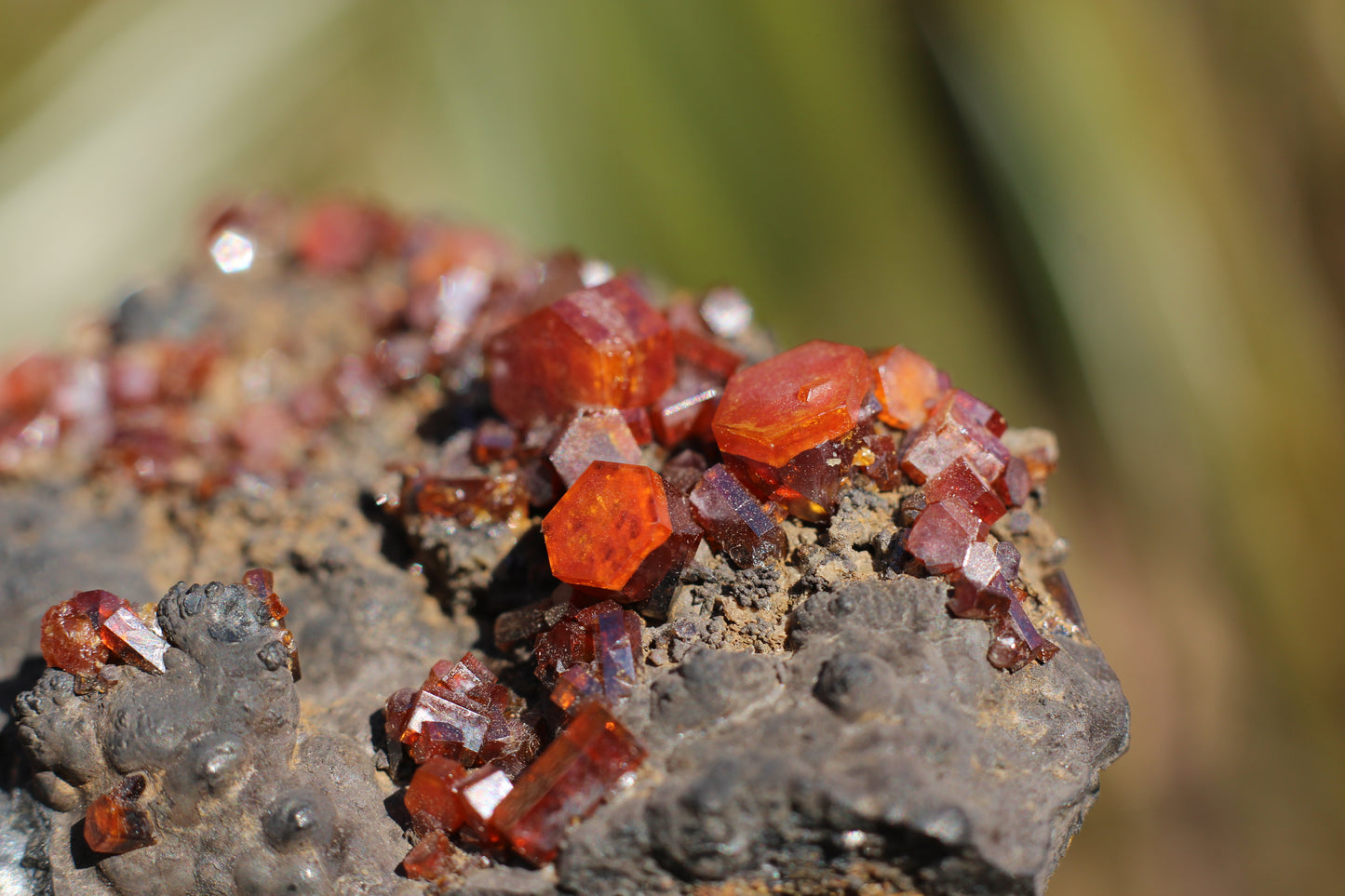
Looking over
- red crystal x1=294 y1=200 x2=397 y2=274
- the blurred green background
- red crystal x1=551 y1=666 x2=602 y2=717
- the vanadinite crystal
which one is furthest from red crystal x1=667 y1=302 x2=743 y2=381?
the blurred green background

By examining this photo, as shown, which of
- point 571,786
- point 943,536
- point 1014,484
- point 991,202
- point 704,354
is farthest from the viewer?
point 991,202

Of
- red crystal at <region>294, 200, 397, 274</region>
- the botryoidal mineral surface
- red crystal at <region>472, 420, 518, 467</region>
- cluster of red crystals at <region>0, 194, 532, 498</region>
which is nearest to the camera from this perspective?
the botryoidal mineral surface

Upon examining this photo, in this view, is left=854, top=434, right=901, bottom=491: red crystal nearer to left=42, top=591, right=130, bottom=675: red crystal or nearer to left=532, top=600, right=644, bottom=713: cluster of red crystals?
left=532, top=600, right=644, bottom=713: cluster of red crystals

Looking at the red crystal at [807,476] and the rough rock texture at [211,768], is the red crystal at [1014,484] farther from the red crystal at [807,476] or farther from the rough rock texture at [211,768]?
the rough rock texture at [211,768]

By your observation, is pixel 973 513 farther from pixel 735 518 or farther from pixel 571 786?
pixel 571 786

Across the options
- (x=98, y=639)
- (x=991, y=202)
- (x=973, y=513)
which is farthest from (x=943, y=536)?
(x=991, y=202)

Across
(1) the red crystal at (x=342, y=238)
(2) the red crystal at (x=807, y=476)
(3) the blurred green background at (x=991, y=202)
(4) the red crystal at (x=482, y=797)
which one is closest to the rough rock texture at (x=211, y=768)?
(4) the red crystal at (x=482, y=797)

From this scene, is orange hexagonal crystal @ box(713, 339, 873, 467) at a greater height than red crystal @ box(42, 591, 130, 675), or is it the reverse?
red crystal @ box(42, 591, 130, 675)

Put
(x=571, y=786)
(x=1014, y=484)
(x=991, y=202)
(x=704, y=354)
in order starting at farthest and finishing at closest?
(x=991, y=202) → (x=704, y=354) → (x=1014, y=484) → (x=571, y=786)
